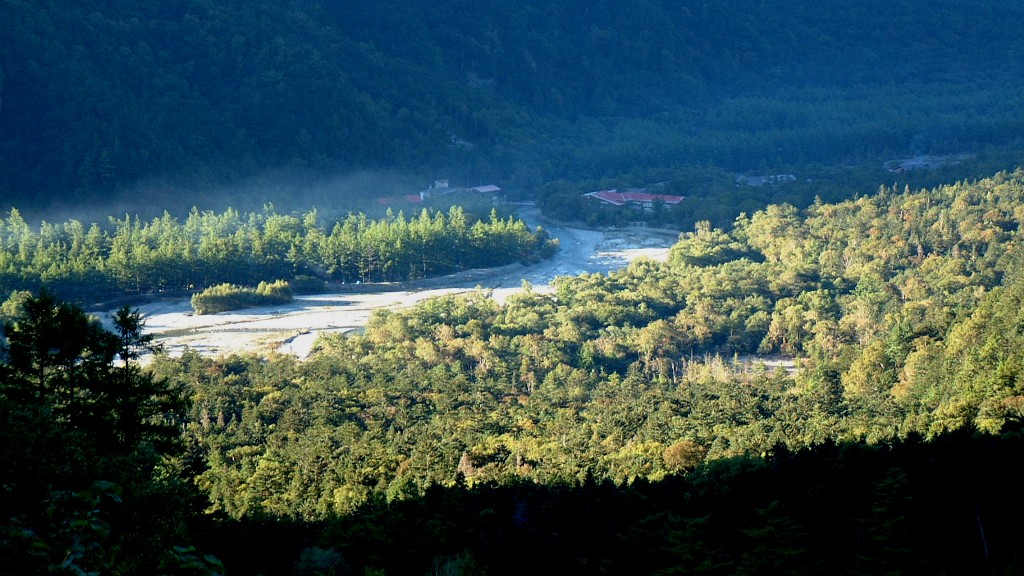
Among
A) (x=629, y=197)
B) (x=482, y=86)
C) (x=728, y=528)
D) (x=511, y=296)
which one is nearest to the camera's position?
(x=728, y=528)

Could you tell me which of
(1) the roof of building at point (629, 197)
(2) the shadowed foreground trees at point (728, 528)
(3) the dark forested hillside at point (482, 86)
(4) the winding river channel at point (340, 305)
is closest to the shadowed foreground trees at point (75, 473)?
(2) the shadowed foreground trees at point (728, 528)

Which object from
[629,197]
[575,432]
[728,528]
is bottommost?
[728,528]

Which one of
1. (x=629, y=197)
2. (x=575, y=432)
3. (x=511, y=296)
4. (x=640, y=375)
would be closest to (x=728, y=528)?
(x=575, y=432)

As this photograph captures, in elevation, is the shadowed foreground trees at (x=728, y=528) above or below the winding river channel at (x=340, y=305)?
below

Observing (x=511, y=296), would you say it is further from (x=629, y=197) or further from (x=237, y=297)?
(x=629, y=197)

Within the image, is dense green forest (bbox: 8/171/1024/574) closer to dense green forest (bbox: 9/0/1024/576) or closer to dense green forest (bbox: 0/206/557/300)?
dense green forest (bbox: 9/0/1024/576)

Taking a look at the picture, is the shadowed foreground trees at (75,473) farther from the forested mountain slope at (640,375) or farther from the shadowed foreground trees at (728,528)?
the forested mountain slope at (640,375)
